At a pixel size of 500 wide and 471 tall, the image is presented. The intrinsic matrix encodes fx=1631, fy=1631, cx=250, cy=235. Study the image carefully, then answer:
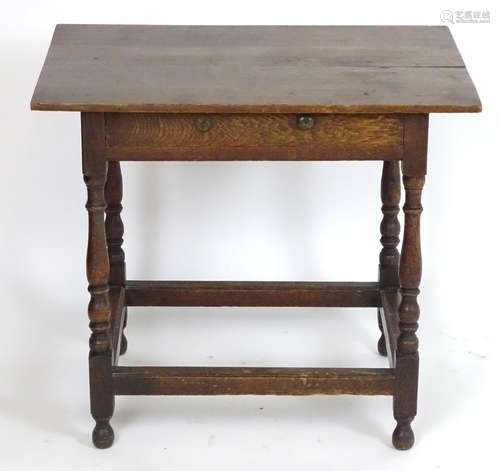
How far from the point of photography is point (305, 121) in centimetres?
397

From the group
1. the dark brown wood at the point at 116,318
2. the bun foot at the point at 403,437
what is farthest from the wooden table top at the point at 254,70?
the bun foot at the point at 403,437

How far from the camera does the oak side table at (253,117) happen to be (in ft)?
13.0

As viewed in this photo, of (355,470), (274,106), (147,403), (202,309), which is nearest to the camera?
(274,106)

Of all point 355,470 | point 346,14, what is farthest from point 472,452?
point 346,14

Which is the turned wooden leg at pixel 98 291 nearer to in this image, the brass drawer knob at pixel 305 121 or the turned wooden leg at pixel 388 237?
the brass drawer knob at pixel 305 121

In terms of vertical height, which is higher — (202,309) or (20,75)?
(20,75)

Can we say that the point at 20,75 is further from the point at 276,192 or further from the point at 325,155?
the point at 325,155

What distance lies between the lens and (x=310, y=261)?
528cm

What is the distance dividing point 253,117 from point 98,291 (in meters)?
0.63

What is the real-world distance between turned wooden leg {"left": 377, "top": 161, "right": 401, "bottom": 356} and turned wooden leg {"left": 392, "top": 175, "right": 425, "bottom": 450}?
1.61 ft

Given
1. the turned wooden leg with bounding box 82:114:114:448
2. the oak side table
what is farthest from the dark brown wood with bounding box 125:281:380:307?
the turned wooden leg with bounding box 82:114:114:448

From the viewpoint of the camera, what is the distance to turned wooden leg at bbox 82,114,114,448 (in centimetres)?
403

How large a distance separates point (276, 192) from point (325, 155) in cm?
122

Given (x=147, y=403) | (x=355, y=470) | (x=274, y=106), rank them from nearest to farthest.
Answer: (x=274, y=106), (x=355, y=470), (x=147, y=403)
